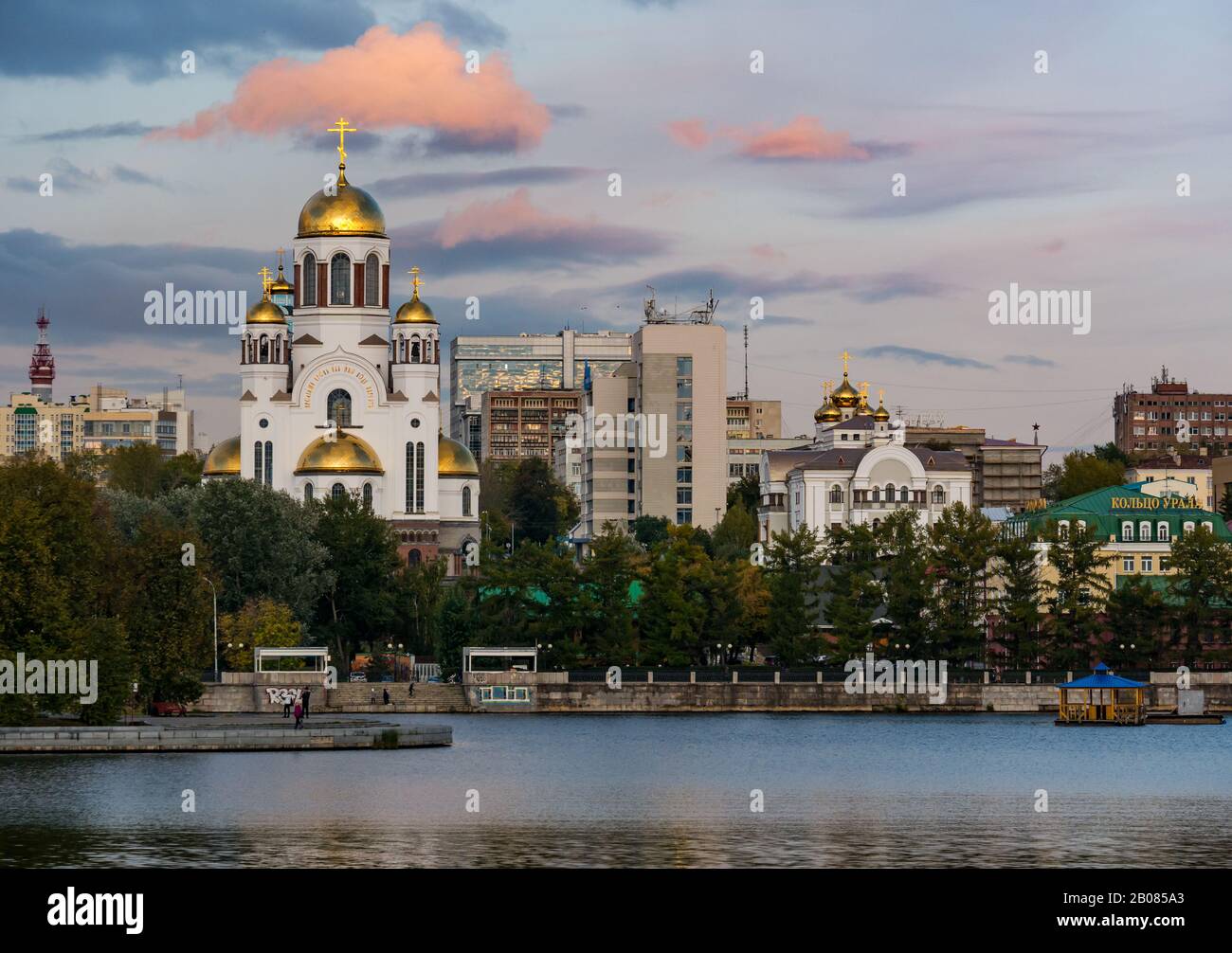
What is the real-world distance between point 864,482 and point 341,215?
45.0 metres

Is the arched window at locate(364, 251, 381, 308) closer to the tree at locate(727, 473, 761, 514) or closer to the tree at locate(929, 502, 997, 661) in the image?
the tree at locate(929, 502, 997, 661)

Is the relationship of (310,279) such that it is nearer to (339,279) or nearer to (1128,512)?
(339,279)

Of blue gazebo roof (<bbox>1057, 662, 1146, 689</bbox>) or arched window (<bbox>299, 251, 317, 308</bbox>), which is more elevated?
arched window (<bbox>299, 251, 317, 308</bbox>)

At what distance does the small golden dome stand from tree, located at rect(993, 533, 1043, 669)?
53.9m

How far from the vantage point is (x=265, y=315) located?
14150cm

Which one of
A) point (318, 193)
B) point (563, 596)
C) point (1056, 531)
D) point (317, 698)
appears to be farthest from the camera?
point (318, 193)

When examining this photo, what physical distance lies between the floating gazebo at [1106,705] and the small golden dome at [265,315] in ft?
211

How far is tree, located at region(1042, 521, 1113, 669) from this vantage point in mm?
103000

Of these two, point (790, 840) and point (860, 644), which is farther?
point (860, 644)

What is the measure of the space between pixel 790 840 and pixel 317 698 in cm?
5335

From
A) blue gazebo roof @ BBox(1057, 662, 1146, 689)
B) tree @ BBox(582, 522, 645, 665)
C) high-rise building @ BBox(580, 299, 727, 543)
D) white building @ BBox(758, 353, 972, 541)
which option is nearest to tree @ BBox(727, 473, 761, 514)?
high-rise building @ BBox(580, 299, 727, 543)
